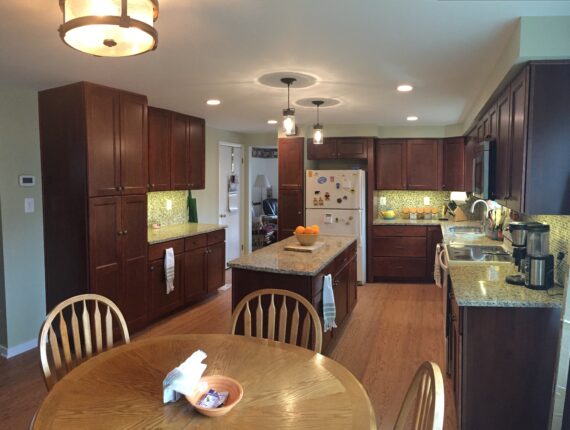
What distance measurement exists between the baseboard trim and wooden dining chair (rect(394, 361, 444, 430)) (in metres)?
3.43

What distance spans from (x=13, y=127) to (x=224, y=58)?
1.98m

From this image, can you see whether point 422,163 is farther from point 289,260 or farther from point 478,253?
point 289,260

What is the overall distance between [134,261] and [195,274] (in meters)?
1.01

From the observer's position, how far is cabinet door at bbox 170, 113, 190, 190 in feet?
16.4

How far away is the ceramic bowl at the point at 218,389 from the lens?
136cm

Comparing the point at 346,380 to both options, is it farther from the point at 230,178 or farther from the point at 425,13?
the point at 230,178

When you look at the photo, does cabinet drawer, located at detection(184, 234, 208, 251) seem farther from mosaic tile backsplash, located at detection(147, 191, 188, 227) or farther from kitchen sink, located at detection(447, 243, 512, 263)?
kitchen sink, located at detection(447, 243, 512, 263)

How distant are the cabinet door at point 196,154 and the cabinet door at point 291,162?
1.24 meters

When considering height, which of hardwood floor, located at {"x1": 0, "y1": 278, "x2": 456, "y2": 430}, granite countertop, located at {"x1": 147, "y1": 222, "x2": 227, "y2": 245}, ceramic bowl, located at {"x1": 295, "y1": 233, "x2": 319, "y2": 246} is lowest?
hardwood floor, located at {"x1": 0, "y1": 278, "x2": 456, "y2": 430}

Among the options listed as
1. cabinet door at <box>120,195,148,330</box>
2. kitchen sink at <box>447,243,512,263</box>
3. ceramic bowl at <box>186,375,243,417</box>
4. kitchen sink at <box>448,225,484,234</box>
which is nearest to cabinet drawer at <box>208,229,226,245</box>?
cabinet door at <box>120,195,148,330</box>

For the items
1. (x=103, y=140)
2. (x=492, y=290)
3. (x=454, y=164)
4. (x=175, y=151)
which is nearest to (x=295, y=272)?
(x=492, y=290)

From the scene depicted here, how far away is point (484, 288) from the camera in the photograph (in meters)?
2.49

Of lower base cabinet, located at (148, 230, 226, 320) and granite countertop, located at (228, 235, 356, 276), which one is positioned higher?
granite countertop, located at (228, 235, 356, 276)

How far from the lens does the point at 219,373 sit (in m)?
1.67
